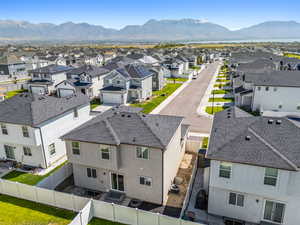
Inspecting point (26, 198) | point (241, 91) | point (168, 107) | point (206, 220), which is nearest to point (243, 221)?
point (206, 220)

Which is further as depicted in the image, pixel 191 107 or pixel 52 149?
pixel 191 107

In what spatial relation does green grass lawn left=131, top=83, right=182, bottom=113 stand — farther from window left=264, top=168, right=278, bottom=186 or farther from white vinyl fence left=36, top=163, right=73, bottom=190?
window left=264, top=168, right=278, bottom=186

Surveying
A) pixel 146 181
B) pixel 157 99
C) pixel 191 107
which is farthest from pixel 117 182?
pixel 157 99

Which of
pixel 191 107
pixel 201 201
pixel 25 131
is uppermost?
pixel 25 131

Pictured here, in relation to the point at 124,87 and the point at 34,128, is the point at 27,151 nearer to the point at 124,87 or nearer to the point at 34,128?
the point at 34,128

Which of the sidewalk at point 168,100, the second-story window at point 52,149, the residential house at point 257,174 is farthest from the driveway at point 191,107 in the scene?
the second-story window at point 52,149

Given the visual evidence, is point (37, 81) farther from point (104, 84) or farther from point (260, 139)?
point (260, 139)

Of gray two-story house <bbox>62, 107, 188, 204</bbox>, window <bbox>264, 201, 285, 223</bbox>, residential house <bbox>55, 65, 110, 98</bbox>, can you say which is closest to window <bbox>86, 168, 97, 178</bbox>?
gray two-story house <bbox>62, 107, 188, 204</bbox>
